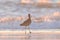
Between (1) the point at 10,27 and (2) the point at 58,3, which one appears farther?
(2) the point at 58,3

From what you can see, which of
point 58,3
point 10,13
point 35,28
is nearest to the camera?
point 35,28

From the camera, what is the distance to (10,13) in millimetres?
6539

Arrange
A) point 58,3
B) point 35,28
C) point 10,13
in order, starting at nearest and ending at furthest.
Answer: point 35,28 < point 10,13 < point 58,3

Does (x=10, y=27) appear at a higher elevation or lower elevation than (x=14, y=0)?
lower

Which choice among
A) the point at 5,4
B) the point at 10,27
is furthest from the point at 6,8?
the point at 10,27

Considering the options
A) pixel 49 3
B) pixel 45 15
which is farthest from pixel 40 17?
pixel 49 3

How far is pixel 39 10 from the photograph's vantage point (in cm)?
670

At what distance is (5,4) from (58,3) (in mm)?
1323

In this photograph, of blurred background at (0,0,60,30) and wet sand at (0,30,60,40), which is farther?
blurred background at (0,0,60,30)

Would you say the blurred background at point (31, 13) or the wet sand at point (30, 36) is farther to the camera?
the blurred background at point (31, 13)

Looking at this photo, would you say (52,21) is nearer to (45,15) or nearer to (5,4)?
(45,15)

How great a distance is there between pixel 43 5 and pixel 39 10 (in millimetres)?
254

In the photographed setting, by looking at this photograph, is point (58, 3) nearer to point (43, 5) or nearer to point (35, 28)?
point (43, 5)

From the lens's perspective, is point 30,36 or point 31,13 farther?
point 31,13
